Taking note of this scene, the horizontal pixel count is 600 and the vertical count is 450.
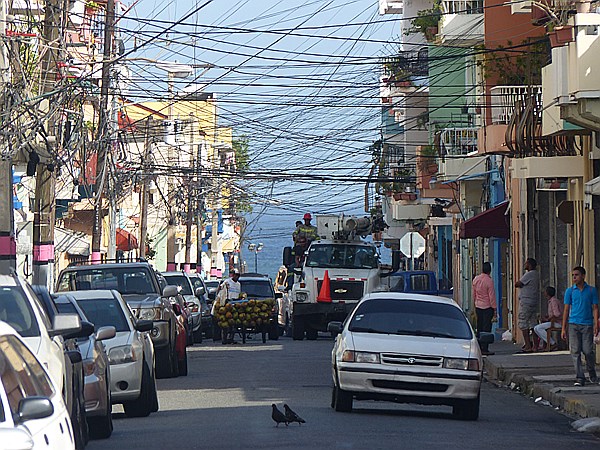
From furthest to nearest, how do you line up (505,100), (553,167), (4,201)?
(505,100)
(553,167)
(4,201)

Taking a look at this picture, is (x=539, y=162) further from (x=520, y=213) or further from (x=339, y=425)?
(x=339, y=425)

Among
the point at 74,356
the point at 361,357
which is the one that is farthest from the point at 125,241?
the point at 74,356

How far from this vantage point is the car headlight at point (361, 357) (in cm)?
1655

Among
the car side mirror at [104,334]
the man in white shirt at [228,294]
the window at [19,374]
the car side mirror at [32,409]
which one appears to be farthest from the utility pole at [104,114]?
the car side mirror at [32,409]

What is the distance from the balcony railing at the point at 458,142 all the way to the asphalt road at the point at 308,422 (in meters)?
19.2

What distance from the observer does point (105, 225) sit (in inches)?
2484

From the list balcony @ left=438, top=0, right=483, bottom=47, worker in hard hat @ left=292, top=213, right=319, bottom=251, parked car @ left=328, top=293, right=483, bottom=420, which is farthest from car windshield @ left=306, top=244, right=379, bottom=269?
parked car @ left=328, top=293, right=483, bottom=420

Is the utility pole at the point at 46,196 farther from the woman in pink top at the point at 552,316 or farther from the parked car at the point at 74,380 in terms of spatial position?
the parked car at the point at 74,380

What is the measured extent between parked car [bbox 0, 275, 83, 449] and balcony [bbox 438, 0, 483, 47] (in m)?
30.2

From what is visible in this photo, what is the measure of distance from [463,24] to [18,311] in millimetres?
31382

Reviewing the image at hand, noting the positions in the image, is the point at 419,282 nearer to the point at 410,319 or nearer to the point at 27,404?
the point at 410,319

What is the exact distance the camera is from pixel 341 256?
37.3 meters

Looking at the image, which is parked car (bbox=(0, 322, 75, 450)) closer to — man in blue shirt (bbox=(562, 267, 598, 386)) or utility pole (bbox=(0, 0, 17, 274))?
man in blue shirt (bbox=(562, 267, 598, 386))

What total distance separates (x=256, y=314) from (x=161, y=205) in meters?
48.7
